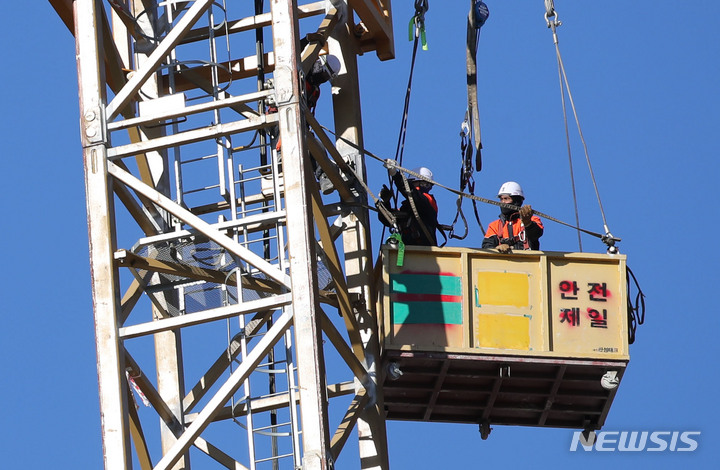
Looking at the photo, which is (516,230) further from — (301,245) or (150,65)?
(150,65)

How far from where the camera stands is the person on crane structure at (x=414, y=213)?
958 inches

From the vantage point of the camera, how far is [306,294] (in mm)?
20109

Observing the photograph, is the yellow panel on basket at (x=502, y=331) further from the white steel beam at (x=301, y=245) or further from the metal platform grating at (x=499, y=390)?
the white steel beam at (x=301, y=245)

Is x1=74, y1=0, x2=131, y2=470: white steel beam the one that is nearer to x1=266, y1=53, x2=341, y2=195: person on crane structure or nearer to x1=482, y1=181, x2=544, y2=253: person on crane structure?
x1=266, y1=53, x2=341, y2=195: person on crane structure

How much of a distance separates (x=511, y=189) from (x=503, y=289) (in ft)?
7.84

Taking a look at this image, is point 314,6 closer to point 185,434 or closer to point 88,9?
point 88,9

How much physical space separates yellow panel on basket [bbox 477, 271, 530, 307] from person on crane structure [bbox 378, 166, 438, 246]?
1120 mm

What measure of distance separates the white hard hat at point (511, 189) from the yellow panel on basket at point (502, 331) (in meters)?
2.58

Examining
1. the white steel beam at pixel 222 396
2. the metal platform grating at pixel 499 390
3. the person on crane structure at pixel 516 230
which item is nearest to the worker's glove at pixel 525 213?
the person on crane structure at pixel 516 230

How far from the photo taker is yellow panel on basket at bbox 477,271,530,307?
23.7 meters

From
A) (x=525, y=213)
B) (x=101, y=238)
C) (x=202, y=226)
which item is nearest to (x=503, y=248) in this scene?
(x=525, y=213)

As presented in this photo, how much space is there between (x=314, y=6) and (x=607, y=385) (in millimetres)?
6572

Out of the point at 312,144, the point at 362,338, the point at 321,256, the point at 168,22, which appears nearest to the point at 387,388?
the point at 362,338

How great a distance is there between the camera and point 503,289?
23719 mm
